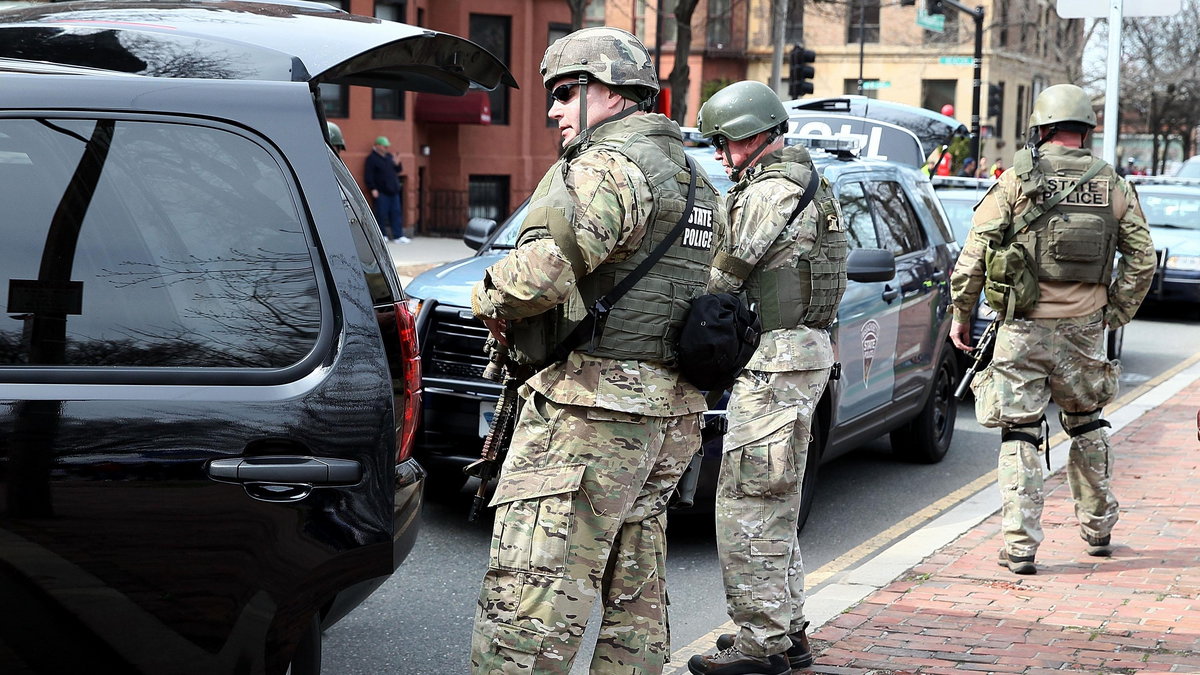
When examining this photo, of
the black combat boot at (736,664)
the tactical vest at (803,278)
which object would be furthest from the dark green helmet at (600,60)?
the black combat boot at (736,664)

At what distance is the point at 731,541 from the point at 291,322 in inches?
82.0

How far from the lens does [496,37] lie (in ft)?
99.3

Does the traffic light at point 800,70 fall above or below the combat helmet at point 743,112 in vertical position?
above

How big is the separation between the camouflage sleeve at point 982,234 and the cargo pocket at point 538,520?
3093 millimetres

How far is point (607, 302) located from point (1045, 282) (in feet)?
10.4

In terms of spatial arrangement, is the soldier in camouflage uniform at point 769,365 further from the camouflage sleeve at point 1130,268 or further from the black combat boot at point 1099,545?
the black combat boot at point 1099,545

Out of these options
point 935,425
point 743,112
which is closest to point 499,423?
point 743,112

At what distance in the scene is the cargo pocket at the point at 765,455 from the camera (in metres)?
4.72

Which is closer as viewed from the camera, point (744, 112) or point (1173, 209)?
point (744, 112)

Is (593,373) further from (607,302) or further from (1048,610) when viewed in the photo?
(1048,610)

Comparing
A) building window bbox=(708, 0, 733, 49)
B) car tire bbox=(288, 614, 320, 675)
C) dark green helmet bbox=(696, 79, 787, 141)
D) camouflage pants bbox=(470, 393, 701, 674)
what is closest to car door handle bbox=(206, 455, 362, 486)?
car tire bbox=(288, 614, 320, 675)

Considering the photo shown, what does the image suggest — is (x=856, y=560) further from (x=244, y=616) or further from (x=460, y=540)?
(x=244, y=616)

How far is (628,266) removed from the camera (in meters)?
3.61

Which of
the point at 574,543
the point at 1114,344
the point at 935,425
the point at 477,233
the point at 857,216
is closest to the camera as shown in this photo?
the point at 574,543
